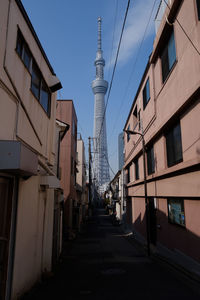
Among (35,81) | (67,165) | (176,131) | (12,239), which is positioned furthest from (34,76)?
(67,165)

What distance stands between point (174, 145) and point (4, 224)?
23.8 ft

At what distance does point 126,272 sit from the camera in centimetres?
818

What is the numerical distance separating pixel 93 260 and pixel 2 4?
34.1 feet

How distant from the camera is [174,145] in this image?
9297mm

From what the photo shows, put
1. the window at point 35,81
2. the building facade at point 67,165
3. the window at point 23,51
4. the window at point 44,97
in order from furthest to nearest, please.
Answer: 1. the building facade at point 67,165
2. the window at point 44,97
3. the window at point 35,81
4. the window at point 23,51

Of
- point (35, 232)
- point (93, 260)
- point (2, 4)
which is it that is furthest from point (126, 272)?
point (2, 4)

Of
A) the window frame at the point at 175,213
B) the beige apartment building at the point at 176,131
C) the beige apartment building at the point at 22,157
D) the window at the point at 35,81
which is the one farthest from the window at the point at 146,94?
the window at the point at 35,81

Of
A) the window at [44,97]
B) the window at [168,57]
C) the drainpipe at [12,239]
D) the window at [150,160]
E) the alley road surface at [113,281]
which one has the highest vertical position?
the window at [168,57]

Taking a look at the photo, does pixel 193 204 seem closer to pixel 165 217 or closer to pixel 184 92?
pixel 165 217

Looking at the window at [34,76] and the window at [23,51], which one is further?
the window at [34,76]

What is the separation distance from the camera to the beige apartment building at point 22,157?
4.64m

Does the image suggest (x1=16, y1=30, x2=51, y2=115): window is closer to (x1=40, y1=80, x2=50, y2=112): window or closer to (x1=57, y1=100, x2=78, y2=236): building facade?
(x1=40, y1=80, x2=50, y2=112): window

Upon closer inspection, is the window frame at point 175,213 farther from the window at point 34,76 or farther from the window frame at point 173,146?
the window at point 34,76

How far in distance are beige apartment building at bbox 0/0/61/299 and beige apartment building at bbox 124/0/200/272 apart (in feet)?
16.1
